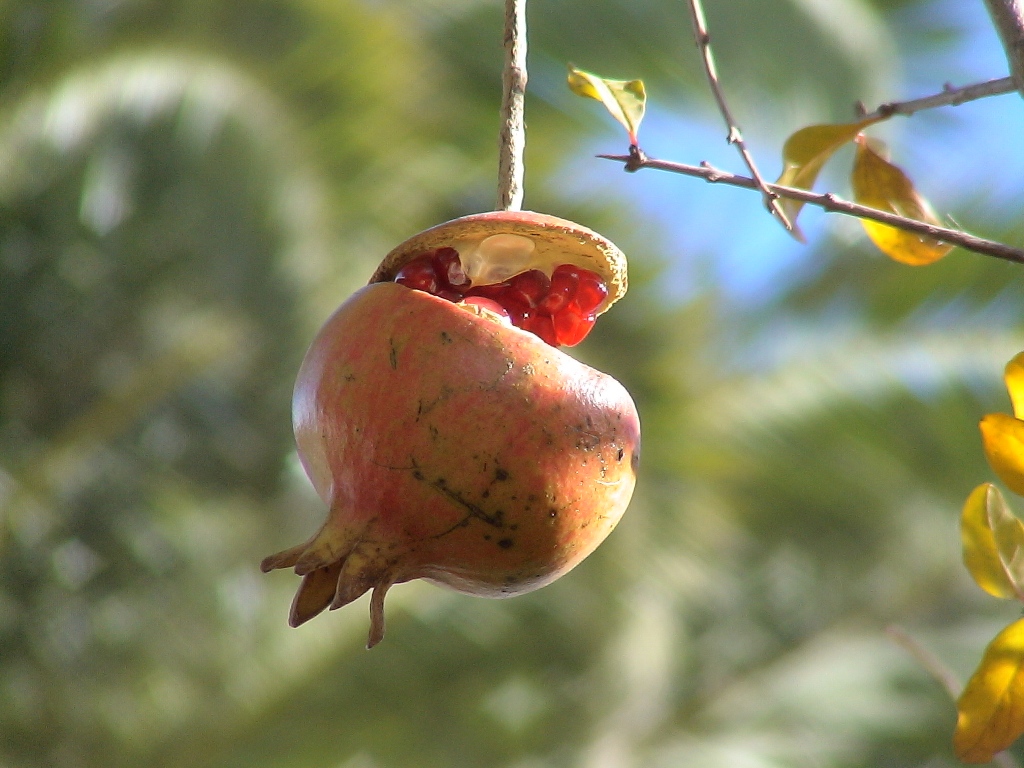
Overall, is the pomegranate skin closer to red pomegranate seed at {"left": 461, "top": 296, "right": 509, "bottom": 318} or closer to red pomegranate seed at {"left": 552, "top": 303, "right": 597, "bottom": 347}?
red pomegranate seed at {"left": 461, "top": 296, "right": 509, "bottom": 318}

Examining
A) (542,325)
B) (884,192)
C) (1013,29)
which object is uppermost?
(1013,29)

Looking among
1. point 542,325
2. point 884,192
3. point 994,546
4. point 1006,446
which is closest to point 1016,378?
point 1006,446

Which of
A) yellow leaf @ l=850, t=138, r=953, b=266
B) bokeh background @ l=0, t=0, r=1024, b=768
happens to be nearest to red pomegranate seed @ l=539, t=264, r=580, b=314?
yellow leaf @ l=850, t=138, r=953, b=266

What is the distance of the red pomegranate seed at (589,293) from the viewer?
1.33 metres

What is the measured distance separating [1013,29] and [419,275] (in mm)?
613

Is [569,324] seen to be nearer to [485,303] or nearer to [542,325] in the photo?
[542,325]

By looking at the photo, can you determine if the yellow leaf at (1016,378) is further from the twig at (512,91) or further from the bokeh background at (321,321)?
the bokeh background at (321,321)

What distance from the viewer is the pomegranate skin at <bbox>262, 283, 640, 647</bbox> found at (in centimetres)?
98

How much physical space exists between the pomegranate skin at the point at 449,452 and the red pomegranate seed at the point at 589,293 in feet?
0.90

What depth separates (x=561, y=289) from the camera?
1336mm

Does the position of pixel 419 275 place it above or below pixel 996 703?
above

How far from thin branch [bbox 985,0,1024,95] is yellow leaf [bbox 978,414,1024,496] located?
0.95ft

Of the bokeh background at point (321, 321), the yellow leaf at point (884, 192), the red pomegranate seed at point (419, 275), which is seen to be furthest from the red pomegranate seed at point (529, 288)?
the bokeh background at point (321, 321)

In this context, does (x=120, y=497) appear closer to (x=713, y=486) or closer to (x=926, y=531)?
(x=713, y=486)
